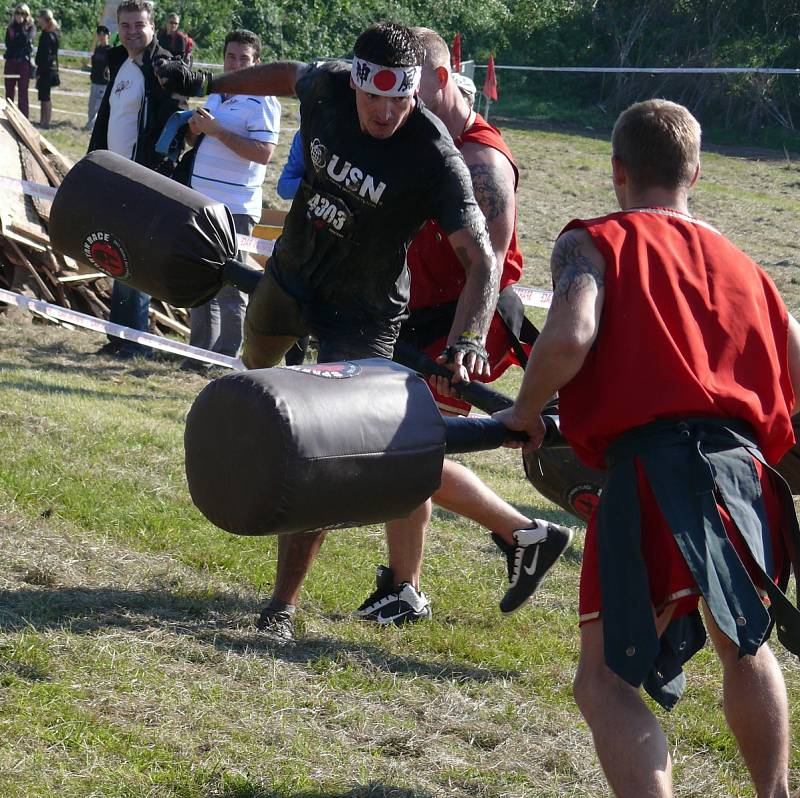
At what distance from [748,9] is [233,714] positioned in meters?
28.7

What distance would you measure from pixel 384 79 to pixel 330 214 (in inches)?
19.7

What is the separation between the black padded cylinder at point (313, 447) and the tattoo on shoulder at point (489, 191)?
1.57 meters

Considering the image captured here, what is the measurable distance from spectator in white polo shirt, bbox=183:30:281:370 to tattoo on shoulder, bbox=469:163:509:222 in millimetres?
3059

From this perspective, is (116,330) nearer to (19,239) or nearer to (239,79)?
(19,239)

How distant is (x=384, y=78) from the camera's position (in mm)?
3902

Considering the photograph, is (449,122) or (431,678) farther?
(449,122)

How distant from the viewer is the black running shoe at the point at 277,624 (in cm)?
415

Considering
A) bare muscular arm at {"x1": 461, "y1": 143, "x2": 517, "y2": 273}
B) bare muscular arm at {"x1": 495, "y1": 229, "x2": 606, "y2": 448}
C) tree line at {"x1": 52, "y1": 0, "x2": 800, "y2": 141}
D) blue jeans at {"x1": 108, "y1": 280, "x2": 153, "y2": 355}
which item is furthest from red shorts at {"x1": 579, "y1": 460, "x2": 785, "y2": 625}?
tree line at {"x1": 52, "y1": 0, "x2": 800, "y2": 141}

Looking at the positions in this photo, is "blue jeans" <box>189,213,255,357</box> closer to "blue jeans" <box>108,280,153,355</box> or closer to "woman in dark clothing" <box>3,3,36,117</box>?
"blue jeans" <box>108,280,153,355</box>

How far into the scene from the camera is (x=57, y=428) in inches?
242

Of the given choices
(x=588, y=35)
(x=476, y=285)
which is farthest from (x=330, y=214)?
(x=588, y=35)

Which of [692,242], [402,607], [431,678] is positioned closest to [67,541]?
[402,607]

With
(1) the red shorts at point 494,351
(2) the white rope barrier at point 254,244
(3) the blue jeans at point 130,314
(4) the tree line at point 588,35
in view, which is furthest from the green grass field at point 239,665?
(4) the tree line at point 588,35

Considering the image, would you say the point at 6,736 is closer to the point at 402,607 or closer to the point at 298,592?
the point at 298,592
